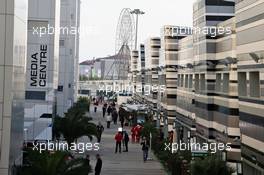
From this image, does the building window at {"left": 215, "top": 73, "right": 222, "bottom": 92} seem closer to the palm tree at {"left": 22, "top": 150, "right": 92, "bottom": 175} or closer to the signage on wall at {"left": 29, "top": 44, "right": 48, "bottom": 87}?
the signage on wall at {"left": 29, "top": 44, "right": 48, "bottom": 87}

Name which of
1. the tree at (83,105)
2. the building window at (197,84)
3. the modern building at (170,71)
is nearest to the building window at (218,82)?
the building window at (197,84)

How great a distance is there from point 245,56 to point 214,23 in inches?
317

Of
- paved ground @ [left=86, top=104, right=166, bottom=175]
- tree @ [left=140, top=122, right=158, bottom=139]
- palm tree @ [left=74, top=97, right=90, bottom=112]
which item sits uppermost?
palm tree @ [left=74, top=97, right=90, bottom=112]

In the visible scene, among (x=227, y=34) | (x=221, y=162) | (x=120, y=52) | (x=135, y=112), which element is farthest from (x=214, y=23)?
(x=120, y=52)

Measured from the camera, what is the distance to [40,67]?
25250 millimetres

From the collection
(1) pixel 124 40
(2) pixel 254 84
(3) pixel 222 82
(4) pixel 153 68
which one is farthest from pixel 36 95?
(1) pixel 124 40

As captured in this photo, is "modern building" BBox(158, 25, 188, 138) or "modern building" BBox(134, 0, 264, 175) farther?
"modern building" BBox(158, 25, 188, 138)

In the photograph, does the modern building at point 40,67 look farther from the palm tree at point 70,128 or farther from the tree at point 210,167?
the tree at point 210,167

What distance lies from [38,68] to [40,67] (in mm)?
92

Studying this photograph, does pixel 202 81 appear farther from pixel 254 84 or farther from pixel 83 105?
pixel 83 105

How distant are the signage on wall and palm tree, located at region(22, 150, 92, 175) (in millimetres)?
9422

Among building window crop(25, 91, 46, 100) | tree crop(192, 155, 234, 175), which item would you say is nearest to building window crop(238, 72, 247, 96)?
tree crop(192, 155, 234, 175)

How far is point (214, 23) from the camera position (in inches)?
1030

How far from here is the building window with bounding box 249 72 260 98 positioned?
17750 mm
